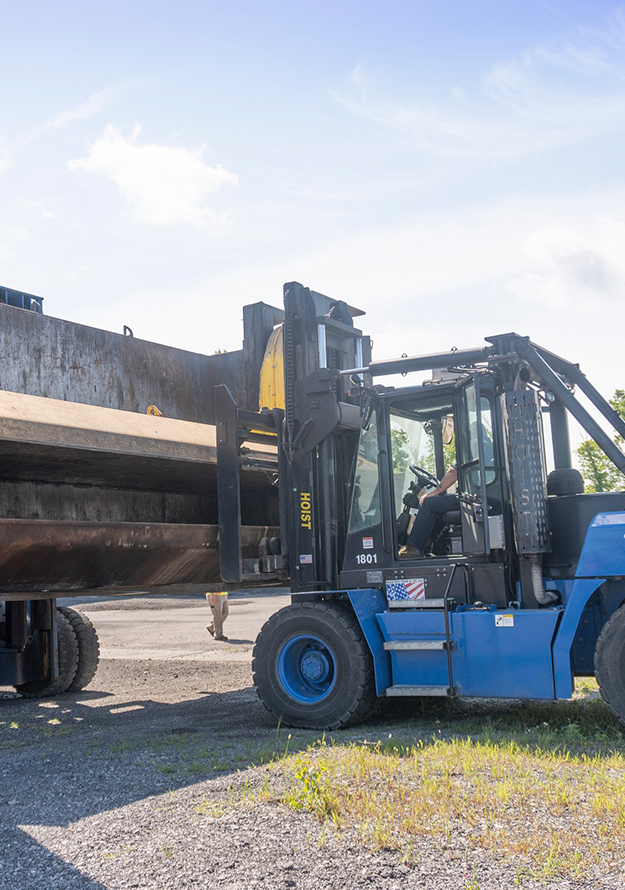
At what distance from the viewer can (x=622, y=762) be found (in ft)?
16.7

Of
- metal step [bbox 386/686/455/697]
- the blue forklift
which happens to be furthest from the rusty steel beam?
metal step [bbox 386/686/455/697]

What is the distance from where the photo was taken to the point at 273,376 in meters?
8.45

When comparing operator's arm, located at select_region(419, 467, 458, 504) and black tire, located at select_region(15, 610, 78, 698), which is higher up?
operator's arm, located at select_region(419, 467, 458, 504)

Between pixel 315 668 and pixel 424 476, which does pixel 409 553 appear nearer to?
pixel 424 476

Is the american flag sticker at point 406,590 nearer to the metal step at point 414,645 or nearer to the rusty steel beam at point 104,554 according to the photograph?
the metal step at point 414,645

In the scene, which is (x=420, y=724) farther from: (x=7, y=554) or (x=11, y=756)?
(x=7, y=554)

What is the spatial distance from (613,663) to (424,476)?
2.19 m

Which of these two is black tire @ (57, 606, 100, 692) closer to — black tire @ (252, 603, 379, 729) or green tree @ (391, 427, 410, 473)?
black tire @ (252, 603, 379, 729)

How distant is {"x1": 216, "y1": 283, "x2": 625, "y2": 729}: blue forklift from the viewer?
648 cm

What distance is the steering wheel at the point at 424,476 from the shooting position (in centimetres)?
740

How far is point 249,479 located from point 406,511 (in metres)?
1.87

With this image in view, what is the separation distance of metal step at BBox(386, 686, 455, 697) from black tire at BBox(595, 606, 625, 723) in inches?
44.0

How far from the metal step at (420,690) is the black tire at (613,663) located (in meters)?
1.12

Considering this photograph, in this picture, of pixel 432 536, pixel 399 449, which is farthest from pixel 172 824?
pixel 399 449
